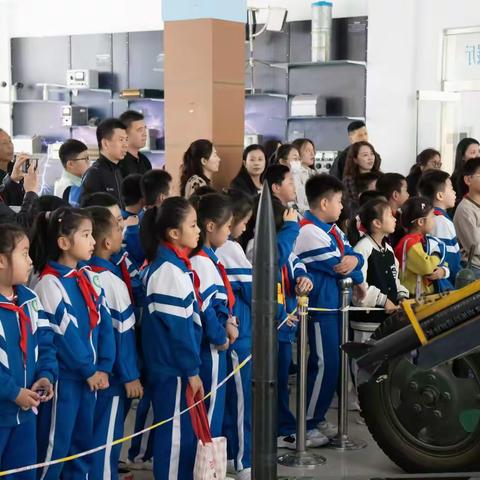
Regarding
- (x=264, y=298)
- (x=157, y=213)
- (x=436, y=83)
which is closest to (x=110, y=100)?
(x=436, y=83)

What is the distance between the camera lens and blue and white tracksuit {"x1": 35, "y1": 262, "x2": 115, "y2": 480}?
361 centimetres

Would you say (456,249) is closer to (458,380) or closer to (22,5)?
(458,380)

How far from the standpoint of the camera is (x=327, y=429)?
16.5 ft

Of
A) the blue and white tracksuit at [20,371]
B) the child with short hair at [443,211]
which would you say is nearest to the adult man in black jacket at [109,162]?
the child with short hair at [443,211]

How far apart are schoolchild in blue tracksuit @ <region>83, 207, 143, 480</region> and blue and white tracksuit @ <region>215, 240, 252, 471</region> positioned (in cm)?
58

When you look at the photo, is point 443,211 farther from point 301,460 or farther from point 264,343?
point 264,343

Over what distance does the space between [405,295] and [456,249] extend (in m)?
0.65

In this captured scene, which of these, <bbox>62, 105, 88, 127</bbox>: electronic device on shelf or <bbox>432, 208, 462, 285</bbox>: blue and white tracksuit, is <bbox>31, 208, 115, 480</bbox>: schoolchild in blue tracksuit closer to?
<bbox>432, 208, 462, 285</bbox>: blue and white tracksuit

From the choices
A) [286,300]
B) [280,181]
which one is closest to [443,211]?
[280,181]

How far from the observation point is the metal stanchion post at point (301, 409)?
15.0 feet

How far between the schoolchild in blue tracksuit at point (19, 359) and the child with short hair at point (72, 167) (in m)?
2.28

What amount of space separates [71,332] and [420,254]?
2469mm

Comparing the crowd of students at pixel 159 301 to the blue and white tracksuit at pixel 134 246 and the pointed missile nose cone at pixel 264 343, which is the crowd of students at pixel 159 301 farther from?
the pointed missile nose cone at pixel 264 343

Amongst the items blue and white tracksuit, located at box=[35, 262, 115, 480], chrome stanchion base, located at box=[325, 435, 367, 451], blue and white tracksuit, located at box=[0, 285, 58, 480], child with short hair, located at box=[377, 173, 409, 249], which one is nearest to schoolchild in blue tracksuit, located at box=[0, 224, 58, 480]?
blue and white tracksuit, located at box=[0, 285, 58, 480]
